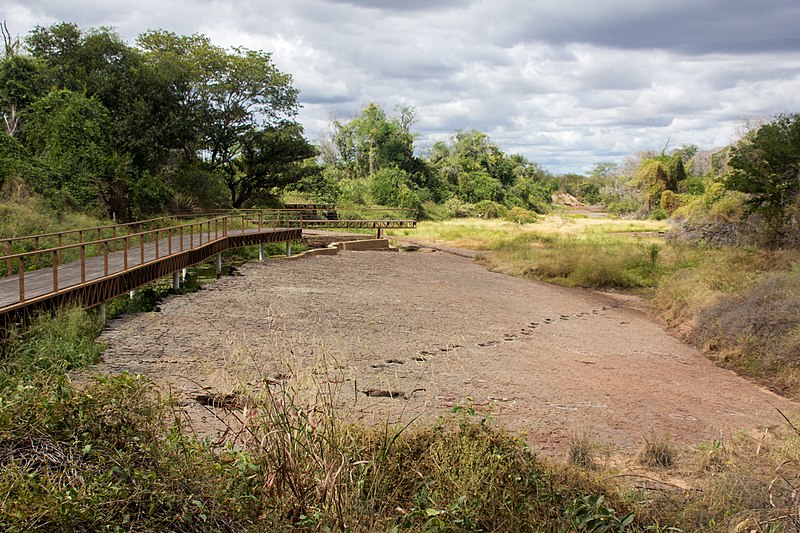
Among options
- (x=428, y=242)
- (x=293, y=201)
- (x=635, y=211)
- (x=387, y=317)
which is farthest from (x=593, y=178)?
(x=387, y=317)

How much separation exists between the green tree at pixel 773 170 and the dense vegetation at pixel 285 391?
8 centimetres

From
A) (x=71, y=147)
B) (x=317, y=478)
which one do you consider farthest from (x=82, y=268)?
(x=71, y=147)

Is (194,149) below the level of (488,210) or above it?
above

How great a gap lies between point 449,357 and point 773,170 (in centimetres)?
1855

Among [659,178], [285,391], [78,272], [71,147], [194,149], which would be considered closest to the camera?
[285,391]

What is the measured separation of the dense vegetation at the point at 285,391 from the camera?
4.61m

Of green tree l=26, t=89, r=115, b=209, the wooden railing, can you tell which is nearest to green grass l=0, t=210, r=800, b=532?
the wooden railing

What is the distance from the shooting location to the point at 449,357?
11.7 m

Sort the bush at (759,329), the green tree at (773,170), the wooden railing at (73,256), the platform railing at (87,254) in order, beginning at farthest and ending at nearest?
the green tree at (773,170)
the bush at (759,329)
the platform railing at (87,254)
the wooden railing at (73,256)

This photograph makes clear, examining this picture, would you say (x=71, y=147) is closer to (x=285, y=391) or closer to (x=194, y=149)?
(x=194, y=149)

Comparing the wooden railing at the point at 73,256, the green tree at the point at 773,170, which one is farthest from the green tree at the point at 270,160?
the green tree at the point at 773,170

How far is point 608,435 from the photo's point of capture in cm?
822

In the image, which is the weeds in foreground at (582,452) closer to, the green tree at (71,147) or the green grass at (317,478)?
the green grass at (317,478)

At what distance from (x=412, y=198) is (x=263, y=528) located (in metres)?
52.6
